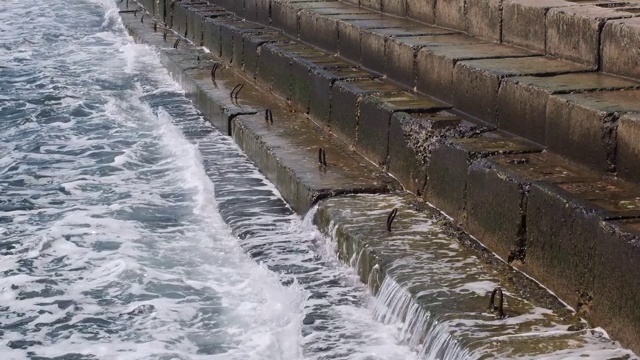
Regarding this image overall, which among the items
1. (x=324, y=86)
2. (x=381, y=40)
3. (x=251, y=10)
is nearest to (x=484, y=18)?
(x=381, y=40)

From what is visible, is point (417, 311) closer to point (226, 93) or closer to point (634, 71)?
point (634, 71)

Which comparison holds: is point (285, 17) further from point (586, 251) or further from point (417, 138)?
point (586, 251)

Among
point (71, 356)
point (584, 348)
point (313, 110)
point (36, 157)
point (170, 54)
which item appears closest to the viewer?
point (584, 348)

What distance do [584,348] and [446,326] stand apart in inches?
25.5

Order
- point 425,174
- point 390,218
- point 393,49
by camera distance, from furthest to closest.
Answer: point 393,49, point 425,174, point 390,218

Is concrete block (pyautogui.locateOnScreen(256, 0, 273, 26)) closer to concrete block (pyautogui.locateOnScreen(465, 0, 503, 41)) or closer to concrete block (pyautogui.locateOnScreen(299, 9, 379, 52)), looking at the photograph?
concrete block (pyautogui.locateOnScreen(299, 9, 379, 52))

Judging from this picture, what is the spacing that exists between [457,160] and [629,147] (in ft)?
3.97

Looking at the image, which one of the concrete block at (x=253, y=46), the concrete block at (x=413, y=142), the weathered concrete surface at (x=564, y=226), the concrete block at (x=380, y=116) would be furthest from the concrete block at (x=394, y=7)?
the weathered concrete surface at (x=564, y=226)

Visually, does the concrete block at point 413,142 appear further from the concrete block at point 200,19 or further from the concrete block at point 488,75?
the concrete block at point 200,19

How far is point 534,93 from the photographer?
6.46 metres

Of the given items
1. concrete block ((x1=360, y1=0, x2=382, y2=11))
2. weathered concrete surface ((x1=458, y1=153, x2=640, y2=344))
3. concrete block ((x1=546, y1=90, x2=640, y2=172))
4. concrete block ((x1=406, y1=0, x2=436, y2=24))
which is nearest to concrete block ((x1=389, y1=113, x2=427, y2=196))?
weathered concrete surface ((x1=458, y1=153, x2=640, y2=344))

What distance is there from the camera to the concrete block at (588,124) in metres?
5.71

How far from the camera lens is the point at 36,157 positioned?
33.9 feet

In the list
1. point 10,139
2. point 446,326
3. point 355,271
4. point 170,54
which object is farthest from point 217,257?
point 170,54
